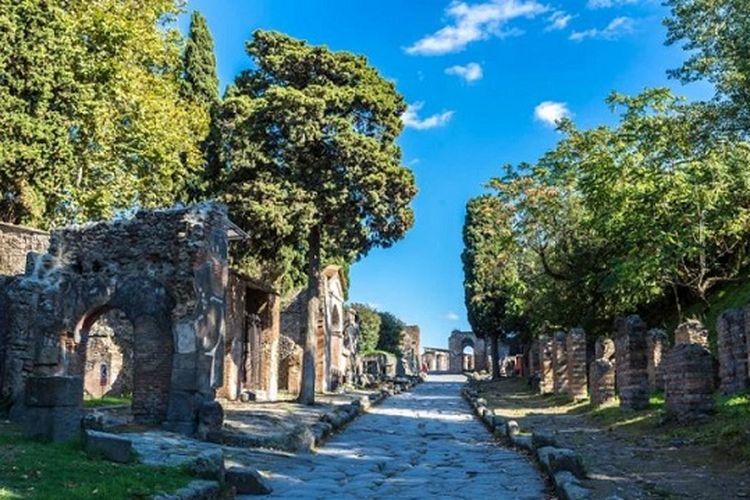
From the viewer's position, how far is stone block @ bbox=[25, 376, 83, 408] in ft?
33.4

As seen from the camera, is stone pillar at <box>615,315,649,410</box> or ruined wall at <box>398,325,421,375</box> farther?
ruined wall at <box>398,325,421,375</box>

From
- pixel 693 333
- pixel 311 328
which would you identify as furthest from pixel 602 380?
pixel 311 328

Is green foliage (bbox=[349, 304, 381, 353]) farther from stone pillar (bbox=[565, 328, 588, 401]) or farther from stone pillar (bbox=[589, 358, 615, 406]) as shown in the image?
stone pillar (bbox=[589, 358, 615, 406])

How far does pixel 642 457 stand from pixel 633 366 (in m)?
5.49

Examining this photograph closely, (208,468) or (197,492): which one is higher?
(208,468)

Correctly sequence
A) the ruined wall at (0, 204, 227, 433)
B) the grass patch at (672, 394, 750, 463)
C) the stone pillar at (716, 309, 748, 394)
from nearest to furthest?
1. the grass patch at (672, 394, 750, 463)
2. the stone pillar at (716, 309, 748, 394)
3. the ruined wall at (0, 204, 227, 433)

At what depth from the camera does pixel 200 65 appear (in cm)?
3359

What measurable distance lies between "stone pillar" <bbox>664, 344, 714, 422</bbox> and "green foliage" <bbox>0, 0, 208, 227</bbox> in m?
17.6

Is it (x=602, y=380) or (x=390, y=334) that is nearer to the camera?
(x=602, y=380)

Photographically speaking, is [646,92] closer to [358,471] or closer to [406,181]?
[406,181]

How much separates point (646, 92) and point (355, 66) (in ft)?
28.5

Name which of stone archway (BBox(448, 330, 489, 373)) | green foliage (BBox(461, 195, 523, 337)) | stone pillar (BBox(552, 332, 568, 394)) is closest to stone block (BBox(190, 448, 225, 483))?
stone pillar (BBox(552, 332, 568, 394))

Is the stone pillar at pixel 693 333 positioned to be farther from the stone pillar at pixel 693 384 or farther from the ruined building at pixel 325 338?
the ruined building at pixel 325 338

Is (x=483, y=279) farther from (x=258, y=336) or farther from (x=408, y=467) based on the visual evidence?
(x=408, y=467)
